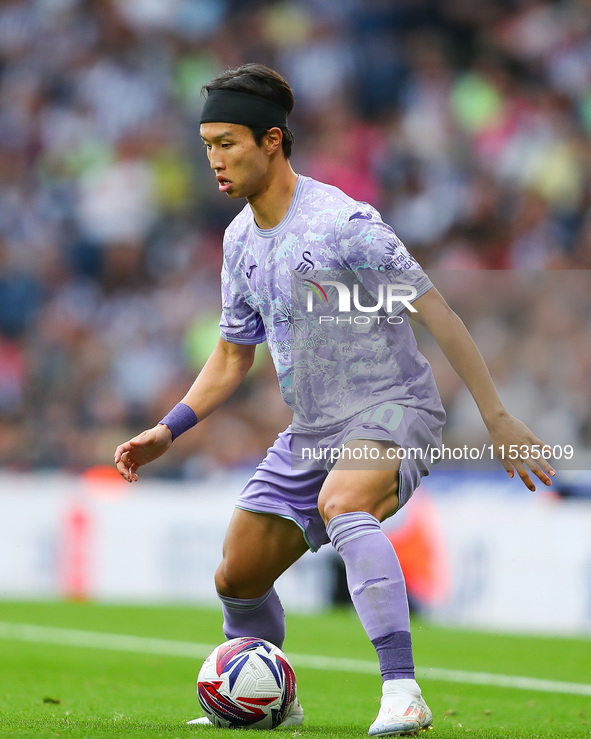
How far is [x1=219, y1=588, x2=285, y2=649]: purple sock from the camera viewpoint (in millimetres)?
4324

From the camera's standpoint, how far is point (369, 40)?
14.2 metres

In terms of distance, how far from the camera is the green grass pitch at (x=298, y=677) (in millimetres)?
4242

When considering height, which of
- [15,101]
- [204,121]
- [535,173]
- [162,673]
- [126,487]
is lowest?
[162,673]

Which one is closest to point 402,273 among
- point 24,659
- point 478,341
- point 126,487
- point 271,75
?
point 271,75

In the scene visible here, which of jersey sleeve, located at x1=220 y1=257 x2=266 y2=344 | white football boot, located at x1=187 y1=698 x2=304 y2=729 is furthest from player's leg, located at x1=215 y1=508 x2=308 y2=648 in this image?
jersey sleeve, located at x1=220 y1=257 x2=266 y2=344

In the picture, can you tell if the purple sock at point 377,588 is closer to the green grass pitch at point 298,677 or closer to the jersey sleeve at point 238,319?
the green grass pitch at point 298,677

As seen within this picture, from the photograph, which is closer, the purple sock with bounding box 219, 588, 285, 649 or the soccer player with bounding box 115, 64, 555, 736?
the soccer player with bounding box 115, 64, 555, 736

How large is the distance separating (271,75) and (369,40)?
410 inches

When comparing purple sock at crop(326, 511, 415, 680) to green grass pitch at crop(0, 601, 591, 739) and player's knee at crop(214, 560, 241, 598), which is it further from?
player's knee at crop(214, 560, 241, 598)

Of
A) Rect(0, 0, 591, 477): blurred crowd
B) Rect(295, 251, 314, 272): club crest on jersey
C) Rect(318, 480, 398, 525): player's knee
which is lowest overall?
Rect(318, 480, 398, 525): player's knee

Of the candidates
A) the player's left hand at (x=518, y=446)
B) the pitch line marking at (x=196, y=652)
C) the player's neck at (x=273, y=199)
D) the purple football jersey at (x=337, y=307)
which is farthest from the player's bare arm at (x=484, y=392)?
the pitch line marking at (x=196, y=652)

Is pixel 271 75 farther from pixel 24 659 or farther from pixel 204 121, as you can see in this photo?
pixel 24 659

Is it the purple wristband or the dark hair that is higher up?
the dark hair

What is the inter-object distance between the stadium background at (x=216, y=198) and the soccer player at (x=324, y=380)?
5.37 metres
